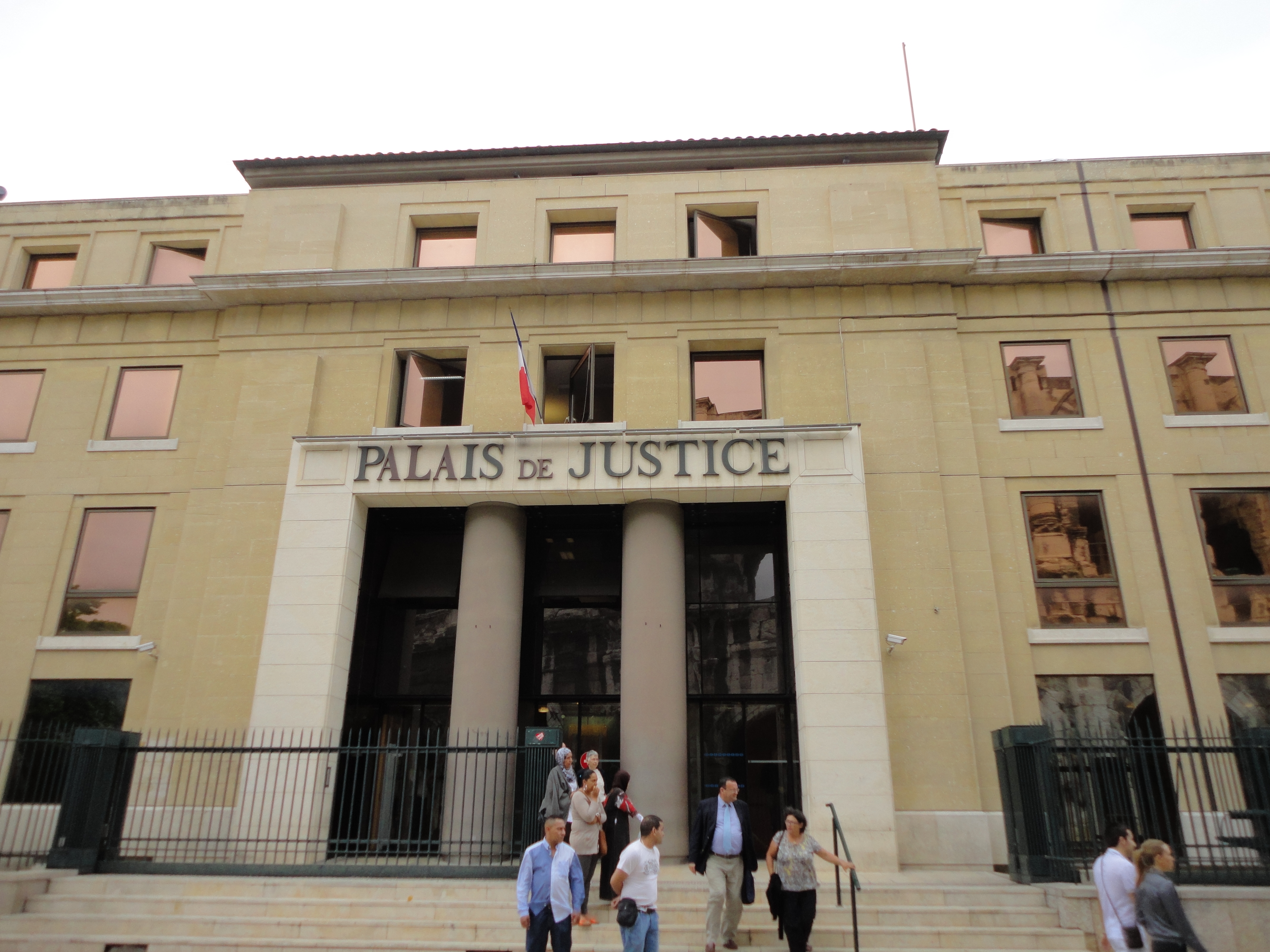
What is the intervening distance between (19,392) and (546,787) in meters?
16.2

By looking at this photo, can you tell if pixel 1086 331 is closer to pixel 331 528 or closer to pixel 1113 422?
pixel 1113 422

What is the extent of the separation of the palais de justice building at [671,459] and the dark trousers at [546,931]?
24.3ft

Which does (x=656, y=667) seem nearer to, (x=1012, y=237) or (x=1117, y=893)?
(x=1117, y=893)

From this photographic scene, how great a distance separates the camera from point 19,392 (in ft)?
67.8

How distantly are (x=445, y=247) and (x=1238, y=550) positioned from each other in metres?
18.2

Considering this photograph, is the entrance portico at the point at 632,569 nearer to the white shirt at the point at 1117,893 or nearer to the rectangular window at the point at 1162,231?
the white shirt at the point at 1117,893

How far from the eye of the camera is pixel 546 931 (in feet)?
29.0

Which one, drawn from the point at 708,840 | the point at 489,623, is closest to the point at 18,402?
the point at 489,623

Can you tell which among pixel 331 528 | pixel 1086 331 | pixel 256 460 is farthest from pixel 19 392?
pixel 1086 331

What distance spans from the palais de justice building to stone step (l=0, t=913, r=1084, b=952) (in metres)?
3.80

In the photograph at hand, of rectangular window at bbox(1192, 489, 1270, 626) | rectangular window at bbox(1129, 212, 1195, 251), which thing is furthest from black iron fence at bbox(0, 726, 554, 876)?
rectangular window at bbox(1129, 212, 1195, 251)

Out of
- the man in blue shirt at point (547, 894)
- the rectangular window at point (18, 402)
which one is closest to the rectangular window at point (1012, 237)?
the man in blue shirt at point (547, 894)

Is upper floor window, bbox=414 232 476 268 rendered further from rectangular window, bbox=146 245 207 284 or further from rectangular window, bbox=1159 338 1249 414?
rectangular window, bbox=1159 338 1249 414

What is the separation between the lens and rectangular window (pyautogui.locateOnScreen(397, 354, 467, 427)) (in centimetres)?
1955
